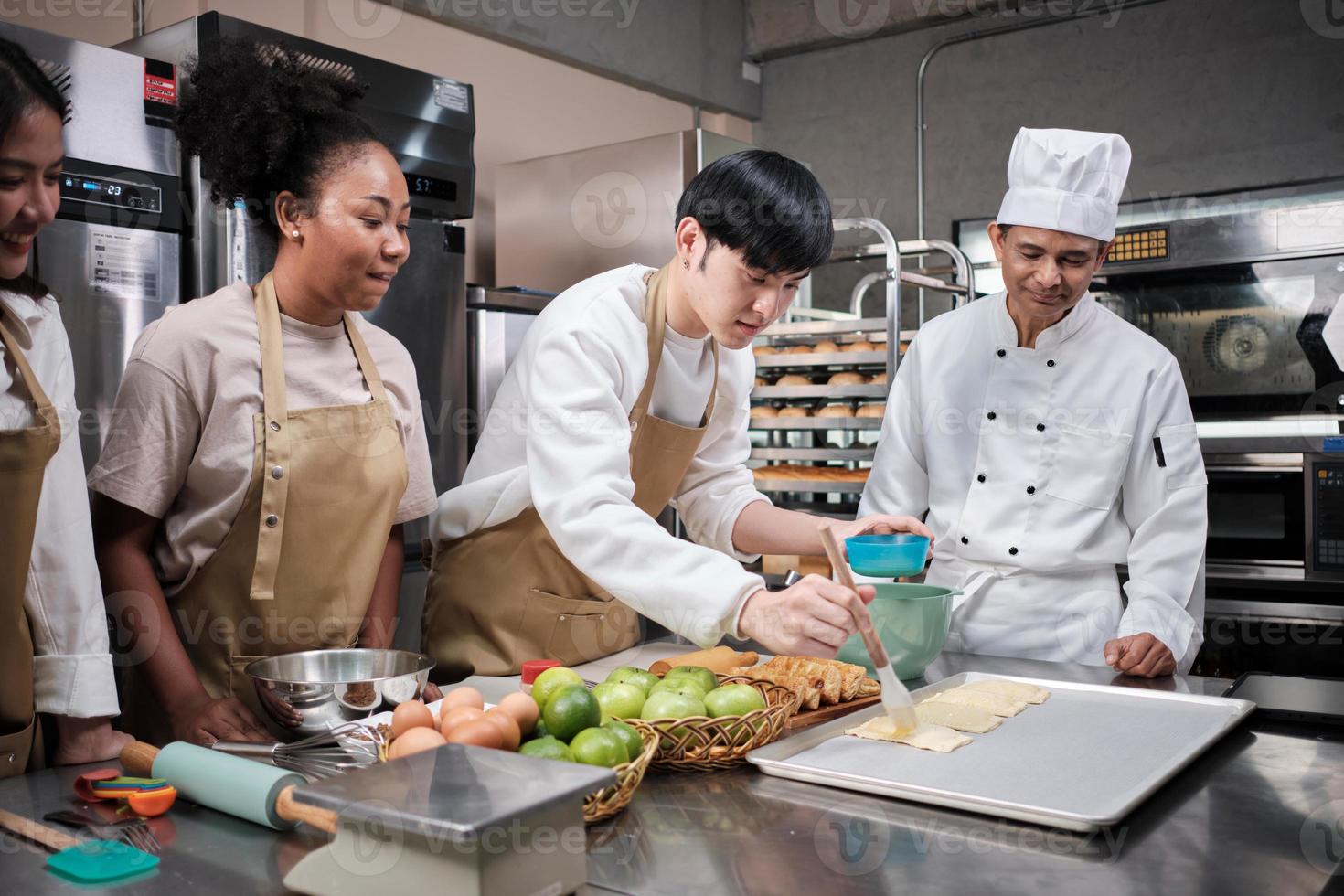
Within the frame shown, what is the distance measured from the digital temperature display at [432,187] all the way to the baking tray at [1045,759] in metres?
2.17

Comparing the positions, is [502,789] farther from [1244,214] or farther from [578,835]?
[1244,214]

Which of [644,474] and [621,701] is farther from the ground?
[644,474]

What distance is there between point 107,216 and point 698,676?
185 centimetres

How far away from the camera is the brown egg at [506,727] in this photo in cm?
114

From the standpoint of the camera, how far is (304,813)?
1.04 metres

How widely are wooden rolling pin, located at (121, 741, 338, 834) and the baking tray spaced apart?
510 mm

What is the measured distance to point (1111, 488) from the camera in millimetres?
2178

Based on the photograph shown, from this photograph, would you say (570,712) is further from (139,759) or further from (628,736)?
(139,759)

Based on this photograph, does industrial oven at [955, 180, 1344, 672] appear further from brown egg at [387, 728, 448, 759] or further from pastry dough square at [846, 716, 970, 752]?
brown egg at [387, 728, 448, 759]

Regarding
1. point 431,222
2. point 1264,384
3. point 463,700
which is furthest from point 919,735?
point 1264,384

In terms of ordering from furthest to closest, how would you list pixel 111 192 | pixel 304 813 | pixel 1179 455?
1. pixel 111 192
2. pixel 1179 455
3. pixel 304 813

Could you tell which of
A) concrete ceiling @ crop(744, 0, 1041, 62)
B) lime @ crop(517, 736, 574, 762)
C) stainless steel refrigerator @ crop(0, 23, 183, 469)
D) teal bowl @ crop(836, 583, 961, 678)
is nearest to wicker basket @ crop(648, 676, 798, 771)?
lime @ crop(517, 736, 574, 762)

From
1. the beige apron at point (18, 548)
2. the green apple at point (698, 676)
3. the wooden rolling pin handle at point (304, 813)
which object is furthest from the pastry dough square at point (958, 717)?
the beige apron at point (18, 548)

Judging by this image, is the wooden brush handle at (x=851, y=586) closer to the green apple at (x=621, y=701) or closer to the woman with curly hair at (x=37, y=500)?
the green apple at (x=621, y=701)
